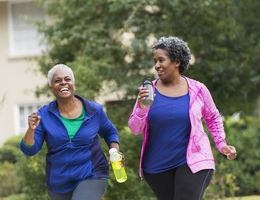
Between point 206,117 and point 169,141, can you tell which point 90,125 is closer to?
point 169,141

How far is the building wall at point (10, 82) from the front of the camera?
1591 cm

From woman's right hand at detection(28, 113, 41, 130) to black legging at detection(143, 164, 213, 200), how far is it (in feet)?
3.63

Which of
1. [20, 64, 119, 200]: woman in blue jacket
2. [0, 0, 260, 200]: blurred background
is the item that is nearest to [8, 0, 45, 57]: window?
[0, 0, 260, 200]: blurred background

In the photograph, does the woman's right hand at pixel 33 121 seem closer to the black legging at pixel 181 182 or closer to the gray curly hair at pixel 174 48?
the black legging at pixel 181 182

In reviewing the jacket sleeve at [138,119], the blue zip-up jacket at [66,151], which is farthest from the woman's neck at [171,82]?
the blue zip-up jacket at [66,151]

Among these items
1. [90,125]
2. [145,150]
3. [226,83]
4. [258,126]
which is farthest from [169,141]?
[258,126]

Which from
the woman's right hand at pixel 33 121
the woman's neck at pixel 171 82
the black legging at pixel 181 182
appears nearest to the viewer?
the woman's right hand at pixel 33 121

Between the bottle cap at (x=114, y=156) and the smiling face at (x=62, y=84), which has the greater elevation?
the smiling face at (x=62, y=84)

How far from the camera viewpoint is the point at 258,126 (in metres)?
12.2

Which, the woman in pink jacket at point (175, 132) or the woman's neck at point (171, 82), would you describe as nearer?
the woman in pink jacket at point (175, 132)

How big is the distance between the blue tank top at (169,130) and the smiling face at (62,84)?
0.73m

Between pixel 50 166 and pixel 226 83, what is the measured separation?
4.93 m

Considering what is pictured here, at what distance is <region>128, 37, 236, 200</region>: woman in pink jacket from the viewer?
4.24 metres

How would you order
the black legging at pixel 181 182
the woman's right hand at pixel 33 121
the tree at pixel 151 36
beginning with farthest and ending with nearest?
the tree at pixel 151 36 → the black legging at pixel 181 182 → the woman's right hand at pixel 33 121
